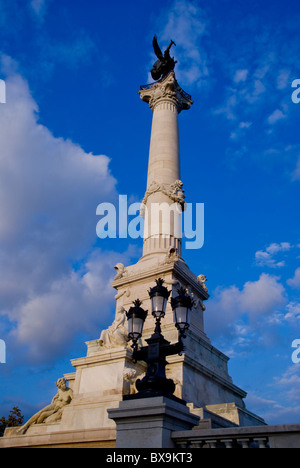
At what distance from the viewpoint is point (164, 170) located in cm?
2609

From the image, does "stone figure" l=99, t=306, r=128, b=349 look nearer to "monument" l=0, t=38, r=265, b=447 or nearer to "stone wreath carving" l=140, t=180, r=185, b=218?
"monument" l=0, t=38, r=265, b=447

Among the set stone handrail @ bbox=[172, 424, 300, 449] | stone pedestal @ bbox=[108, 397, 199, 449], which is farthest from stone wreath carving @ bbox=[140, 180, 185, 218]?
stone handrail @ bbox=[172, 424, 300, 449]

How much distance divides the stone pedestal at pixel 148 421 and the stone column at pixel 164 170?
1468 centimetres

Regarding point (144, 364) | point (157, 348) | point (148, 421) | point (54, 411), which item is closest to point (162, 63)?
point (144, 364)

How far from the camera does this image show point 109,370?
15.6 meters

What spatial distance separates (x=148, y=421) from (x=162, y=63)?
29355mm

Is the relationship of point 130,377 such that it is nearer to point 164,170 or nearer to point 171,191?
point 171,191

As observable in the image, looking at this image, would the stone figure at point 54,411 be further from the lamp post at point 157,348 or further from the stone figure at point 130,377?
the lamp post at point 157,348

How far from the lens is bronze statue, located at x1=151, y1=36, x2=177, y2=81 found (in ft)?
104

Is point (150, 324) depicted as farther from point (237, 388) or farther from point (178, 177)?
point (178, 177)

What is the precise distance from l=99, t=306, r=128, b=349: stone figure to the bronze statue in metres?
21.3

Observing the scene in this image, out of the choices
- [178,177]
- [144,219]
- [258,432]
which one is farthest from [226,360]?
[258,432]

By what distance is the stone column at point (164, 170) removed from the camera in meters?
23.8

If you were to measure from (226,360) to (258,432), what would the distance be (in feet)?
49.0
